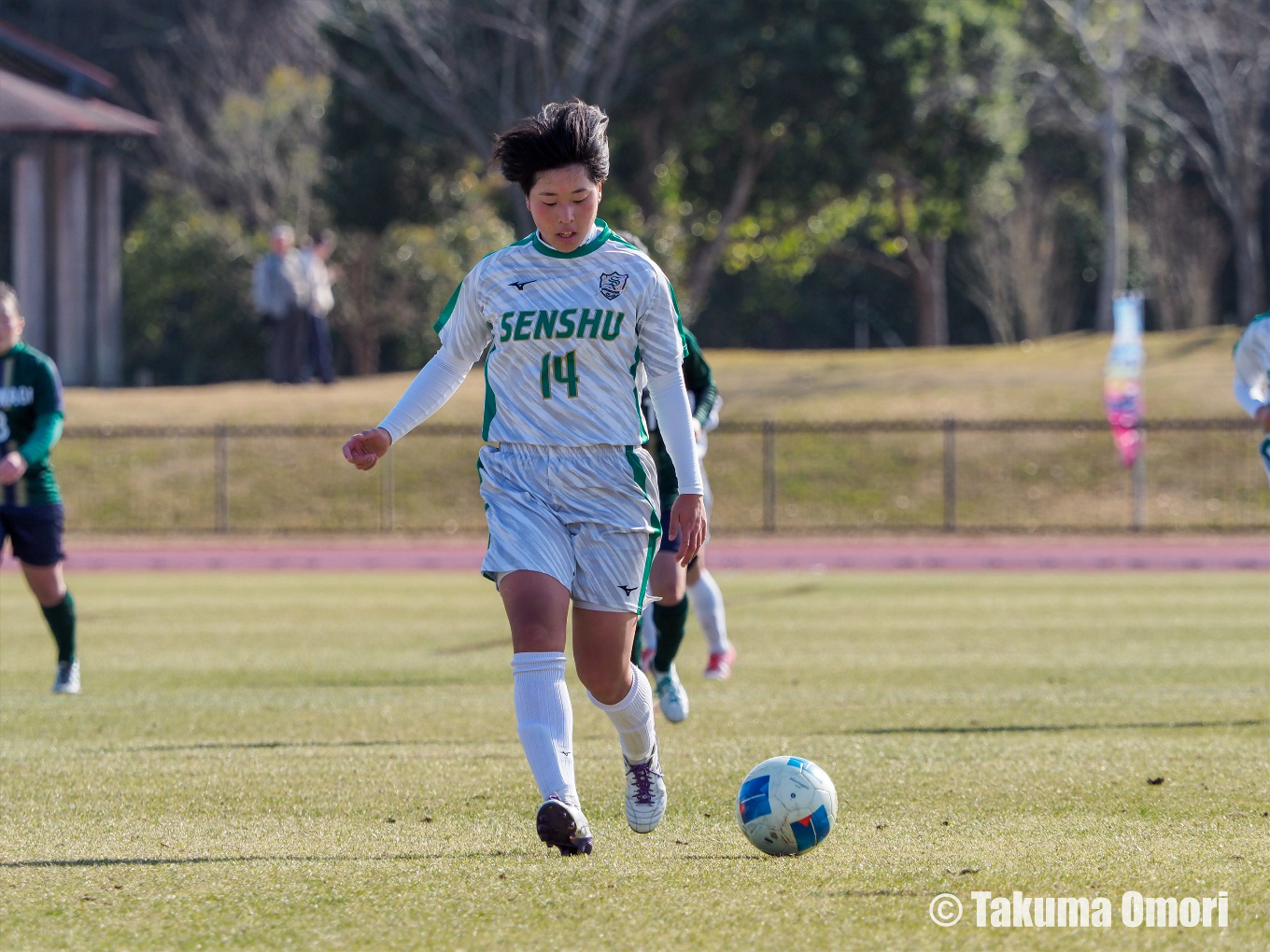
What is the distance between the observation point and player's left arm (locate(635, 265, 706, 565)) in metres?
5.47

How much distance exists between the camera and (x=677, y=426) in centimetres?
553

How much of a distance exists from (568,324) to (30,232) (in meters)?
32.6

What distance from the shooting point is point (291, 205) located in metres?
44.6

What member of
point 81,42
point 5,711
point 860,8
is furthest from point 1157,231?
point 5,711

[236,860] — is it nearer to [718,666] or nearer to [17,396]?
[17,396]

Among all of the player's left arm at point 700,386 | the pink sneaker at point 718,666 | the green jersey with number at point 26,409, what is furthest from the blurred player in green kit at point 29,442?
the pink sneaker at point 718,666

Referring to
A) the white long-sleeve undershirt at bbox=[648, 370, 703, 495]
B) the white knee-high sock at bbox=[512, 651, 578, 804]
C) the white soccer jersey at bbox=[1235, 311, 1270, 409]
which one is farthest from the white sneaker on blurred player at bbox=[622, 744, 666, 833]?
the white soccer jersey at bbox=[1235, 311, 1270, 409]

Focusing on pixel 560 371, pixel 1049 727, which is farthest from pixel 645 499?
pixel 1049 727

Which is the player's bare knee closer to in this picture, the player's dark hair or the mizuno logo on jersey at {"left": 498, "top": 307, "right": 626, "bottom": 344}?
the mizuno logo on jersey at {"left": 498, "top": 307, "right": 626, "bottom": 344}

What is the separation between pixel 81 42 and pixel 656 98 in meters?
27.8

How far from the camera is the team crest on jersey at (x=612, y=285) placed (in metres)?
5.42

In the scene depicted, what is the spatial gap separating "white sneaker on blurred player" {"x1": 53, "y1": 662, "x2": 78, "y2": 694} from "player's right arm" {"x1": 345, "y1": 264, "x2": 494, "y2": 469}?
17.7ft

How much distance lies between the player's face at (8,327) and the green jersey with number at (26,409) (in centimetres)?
9

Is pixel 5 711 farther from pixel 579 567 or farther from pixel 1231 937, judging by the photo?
pixel 1231 937
